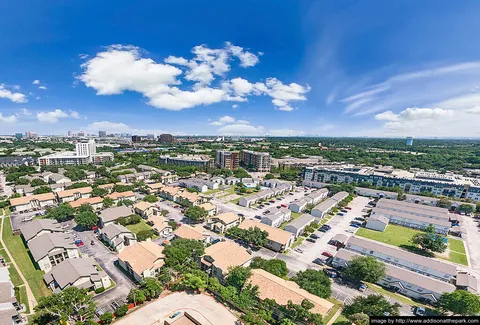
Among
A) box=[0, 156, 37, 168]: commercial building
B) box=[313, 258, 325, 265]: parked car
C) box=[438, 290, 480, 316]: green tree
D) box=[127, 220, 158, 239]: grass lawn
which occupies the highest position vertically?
box=[0, 156, 37, 168]: commercial building

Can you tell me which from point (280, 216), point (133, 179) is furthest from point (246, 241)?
point (133, 179)

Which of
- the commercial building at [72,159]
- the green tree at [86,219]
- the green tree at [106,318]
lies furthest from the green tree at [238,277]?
the commercial building at [72,159]

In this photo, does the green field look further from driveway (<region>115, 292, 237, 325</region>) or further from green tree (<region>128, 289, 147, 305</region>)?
green tree (<region>128, 289, 147, 305</region>)

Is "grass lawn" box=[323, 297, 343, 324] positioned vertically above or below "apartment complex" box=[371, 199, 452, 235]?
below

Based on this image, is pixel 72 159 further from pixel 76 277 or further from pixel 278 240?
pixel 278 240

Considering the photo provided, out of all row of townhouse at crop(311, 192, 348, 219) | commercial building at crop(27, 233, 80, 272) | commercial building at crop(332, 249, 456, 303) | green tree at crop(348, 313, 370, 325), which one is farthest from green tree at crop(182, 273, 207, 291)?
row of townhouse at crop(311, 192, 348, 219)

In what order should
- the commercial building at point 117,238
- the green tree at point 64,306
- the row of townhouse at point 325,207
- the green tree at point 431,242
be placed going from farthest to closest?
1. the row of townhouse at point 325,207
2. the green tree at point 431,242
3. the commercial building at point 117,238
4. the green tree at point 64,306

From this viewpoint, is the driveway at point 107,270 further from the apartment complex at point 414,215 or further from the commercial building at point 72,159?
the commercial building at point 72,159
